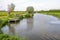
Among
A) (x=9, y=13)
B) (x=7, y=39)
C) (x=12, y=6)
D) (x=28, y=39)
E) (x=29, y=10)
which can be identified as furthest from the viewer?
(x=29, y=10)

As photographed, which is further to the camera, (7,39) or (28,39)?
(28,39)

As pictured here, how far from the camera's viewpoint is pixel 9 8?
30828mm

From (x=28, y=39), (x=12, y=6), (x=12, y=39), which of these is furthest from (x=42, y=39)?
(x=12, y=6)

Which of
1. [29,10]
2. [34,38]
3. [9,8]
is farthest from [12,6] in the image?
[34,38]

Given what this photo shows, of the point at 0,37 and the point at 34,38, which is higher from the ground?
the point at 0,37

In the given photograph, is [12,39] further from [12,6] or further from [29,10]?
[29,10]

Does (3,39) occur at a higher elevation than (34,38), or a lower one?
higher

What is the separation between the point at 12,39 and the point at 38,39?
379 cm

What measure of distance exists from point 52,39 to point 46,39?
43 centimetres

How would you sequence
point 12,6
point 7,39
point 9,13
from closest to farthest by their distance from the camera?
point 7,39
point 9,13
point 12,6

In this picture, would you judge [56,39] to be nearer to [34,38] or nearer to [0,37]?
[34,38]

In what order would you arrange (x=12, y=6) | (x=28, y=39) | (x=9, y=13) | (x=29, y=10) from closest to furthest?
(x=28, y=39)
(x=9, y=13)
(x=12, y=6)
(x=29, y=10)

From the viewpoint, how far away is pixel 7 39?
7078 millimetres

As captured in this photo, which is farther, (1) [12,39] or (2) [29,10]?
(2) [29,10]
